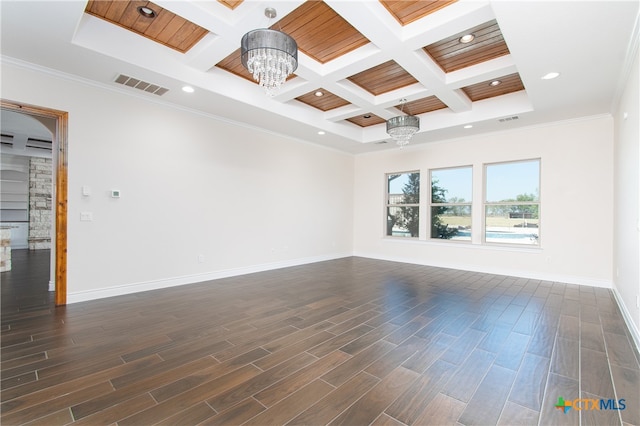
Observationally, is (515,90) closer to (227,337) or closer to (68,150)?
(227,337)

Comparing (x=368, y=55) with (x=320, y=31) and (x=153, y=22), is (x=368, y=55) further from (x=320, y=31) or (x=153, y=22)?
(x=153, y=22)

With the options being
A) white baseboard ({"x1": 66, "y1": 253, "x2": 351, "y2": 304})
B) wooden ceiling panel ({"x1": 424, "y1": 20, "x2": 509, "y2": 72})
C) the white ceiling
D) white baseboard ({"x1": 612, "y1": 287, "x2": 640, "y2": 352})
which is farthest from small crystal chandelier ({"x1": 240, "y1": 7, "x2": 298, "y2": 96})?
white baseboard ({"x1": 612, "y1": 287, "x2": 640, "y2": 352})

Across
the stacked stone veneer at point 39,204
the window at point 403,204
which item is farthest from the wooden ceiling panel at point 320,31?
the stacked stone veneer at point 39,204

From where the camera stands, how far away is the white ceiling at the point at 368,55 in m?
2.47

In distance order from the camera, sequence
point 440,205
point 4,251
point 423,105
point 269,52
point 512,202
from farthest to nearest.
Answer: point 440,205, point 512,202, point 4,251, point 423,105, point 269,52

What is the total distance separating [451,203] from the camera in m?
6.28

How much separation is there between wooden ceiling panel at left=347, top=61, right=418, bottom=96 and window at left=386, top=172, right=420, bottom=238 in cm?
293

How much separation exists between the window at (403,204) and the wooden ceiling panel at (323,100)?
9.09 feet

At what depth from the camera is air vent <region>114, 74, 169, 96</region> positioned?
11.7 ft

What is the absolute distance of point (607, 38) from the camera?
2623 millimetres

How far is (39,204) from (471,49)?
11.7 meters

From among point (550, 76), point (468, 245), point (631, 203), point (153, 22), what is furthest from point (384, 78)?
point (468, 245)

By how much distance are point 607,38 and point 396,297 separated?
11.1 feet

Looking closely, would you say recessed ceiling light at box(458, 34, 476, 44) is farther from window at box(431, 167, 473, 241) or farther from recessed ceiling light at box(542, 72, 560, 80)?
window at box(431, 167, 473, 241)
